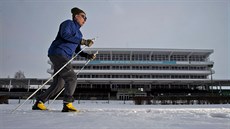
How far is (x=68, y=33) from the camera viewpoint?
359cm

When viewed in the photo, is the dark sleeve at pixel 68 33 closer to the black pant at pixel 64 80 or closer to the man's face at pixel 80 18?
the man's face at pixel 80 18

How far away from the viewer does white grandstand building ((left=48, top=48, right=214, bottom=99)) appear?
119 ft

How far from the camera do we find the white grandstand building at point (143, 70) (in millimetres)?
36125

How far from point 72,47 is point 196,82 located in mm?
38771

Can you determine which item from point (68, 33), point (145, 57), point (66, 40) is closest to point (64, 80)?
point (66, 40)

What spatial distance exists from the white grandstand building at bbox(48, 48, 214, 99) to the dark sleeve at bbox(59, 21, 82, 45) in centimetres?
3188

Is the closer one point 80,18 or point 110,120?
point 110,120

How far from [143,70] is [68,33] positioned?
3439cm

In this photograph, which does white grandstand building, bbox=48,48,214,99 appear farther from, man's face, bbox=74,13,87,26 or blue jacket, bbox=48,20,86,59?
blue jacket, bbox=48,20,86,59

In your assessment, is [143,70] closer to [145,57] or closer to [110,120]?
[145,57]

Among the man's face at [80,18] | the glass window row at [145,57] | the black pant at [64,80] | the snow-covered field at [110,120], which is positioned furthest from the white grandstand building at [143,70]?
the snow-covered field at [110,120]

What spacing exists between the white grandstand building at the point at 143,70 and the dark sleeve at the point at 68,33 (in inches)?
1255

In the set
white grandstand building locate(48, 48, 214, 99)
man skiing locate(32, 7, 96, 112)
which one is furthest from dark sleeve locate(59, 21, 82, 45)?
white grandstand building locate(48, 48, 214, 99)

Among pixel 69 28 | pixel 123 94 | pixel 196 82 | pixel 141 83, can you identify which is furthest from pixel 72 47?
pixel 196 82
